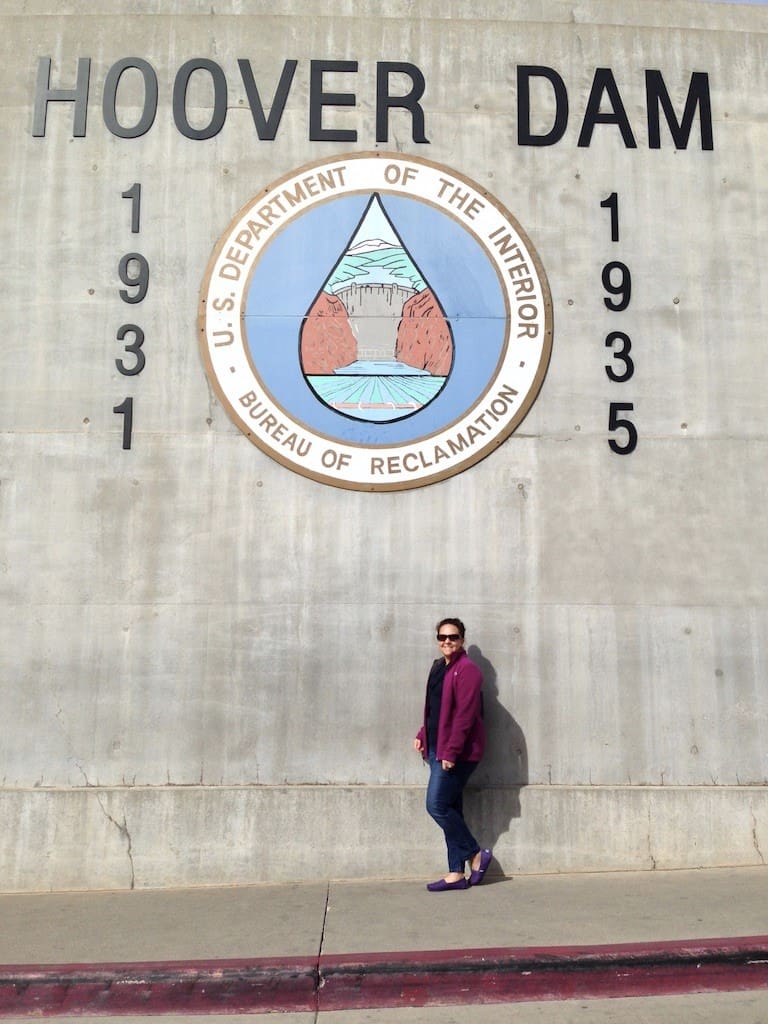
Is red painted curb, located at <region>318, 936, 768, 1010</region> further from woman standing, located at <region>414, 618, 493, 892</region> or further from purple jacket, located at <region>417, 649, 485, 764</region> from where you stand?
purple jacket, located at <region>417, 649, 485, 764</region>

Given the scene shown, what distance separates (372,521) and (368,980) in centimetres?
288

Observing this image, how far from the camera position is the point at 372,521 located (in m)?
6.44

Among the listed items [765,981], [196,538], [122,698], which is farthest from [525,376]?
[765,981]

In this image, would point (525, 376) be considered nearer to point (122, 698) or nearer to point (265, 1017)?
point (122, 698)

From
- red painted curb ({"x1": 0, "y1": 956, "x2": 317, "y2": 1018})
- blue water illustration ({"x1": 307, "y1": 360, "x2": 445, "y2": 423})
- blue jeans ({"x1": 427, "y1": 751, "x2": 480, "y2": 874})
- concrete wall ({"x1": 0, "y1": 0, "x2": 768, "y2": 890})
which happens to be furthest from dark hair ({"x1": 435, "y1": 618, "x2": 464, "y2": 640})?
red painted curb ({"x1": 0, "y1": 956, "x2": 317, "y2": 1018})

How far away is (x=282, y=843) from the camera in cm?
602

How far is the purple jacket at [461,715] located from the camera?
18.9 ft

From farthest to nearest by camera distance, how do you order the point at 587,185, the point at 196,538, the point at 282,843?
the point at 587,185
the point at 196,538
the point at 282,843

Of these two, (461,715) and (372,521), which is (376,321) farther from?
(461,715)

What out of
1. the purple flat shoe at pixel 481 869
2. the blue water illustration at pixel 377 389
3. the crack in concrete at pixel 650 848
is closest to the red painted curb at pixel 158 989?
the purple flat shoe at pixel 481 869

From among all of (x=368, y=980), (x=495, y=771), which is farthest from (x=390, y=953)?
(x=495, y=771)

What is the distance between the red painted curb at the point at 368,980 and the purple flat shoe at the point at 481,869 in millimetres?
1308

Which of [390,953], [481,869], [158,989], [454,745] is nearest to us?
[158,989]

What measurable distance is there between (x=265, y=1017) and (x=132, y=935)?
1123 millimetres
